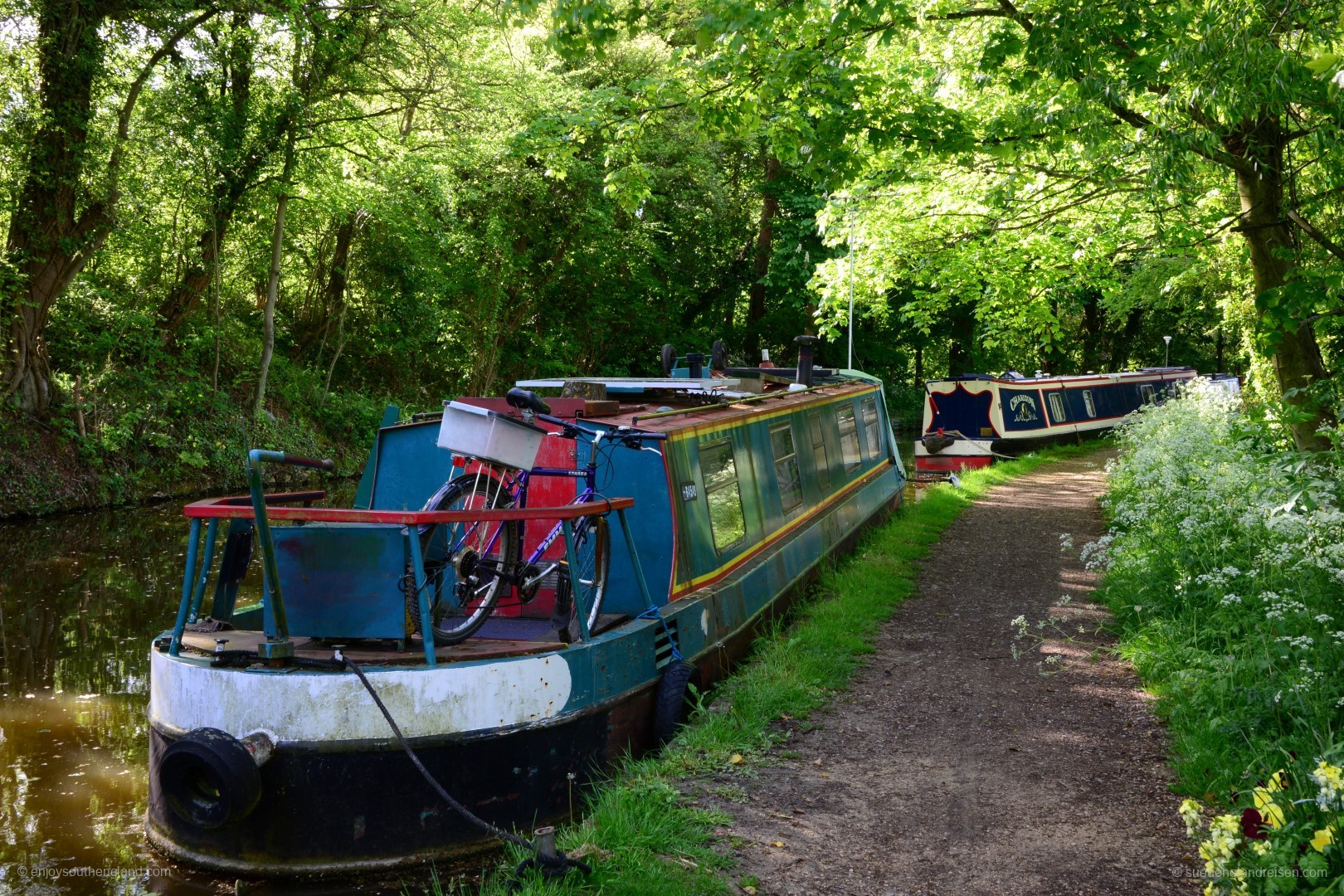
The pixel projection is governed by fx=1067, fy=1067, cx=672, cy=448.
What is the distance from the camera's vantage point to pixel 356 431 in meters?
19.9

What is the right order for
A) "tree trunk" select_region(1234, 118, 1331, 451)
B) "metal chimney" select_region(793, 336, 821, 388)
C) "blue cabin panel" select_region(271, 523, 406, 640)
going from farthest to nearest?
"metal chimney" select_region(793, 336, 821, 388)
"tree trunk" select_region(1234, 118, 1331, 451)
"blue cabin panel" select_region(271, 523, 406, 640)

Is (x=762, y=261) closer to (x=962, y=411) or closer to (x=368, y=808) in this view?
(x=962, y=411)

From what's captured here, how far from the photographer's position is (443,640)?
15.9 ft

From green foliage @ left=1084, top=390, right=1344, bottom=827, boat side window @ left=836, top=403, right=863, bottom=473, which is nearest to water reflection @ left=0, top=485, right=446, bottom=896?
green foliage @ left=1084, top=390, right=1344, bottom=827

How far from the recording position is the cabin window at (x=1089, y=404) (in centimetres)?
2369

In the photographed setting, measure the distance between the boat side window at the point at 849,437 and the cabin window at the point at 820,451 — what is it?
789 millimetres

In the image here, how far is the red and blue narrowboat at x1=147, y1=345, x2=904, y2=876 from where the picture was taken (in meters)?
4.27

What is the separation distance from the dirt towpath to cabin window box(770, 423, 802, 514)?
5.11 feet

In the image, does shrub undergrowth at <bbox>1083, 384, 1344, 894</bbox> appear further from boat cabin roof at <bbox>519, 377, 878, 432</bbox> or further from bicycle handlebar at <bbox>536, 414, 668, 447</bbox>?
bicycle handlebar at <bbox>536, 414, 668, 447</bbox>

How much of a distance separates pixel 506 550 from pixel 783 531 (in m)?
3.33

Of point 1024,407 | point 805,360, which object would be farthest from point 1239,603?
point 1024,407

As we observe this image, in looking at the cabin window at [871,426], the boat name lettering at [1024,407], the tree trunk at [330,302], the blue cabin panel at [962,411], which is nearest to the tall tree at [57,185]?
the tree trunk at [330,302]

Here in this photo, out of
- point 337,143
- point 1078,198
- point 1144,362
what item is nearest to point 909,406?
point 1144,362

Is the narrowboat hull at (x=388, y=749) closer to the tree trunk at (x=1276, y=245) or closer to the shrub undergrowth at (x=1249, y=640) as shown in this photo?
the shrub undergrowth at (x=1249, y=640)
